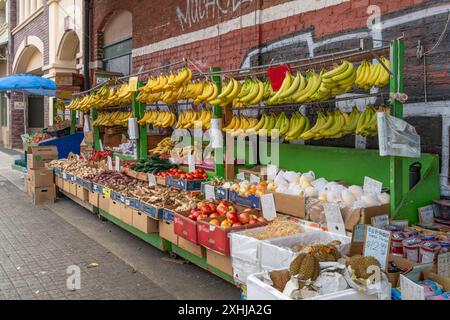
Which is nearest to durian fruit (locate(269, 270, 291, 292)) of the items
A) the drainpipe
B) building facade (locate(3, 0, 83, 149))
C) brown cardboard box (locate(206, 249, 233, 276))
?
brown cardboard box (locate(206, 249, 233, 276))

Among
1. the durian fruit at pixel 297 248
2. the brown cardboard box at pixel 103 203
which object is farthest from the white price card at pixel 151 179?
the durian fruit at pixel 297 248

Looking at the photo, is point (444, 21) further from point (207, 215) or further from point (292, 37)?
point (207, 215)

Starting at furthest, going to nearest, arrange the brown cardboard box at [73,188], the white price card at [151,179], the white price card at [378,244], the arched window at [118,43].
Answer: the arched window at [118,43], the brown cardboard box at [73,188], the white price card at [151,179], the white price card at [378,244]

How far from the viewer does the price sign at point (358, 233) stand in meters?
3.86

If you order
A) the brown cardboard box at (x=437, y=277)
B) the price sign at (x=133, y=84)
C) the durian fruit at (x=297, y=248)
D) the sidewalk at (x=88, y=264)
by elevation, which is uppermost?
the price sign at (x=133, y=84)

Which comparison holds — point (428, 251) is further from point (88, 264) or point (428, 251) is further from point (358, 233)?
point (88, 264)

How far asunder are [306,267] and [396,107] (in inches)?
79.6

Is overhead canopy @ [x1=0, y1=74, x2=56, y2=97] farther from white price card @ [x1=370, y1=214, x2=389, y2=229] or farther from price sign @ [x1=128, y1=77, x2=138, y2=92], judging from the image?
white price card @ [x1=370, y1=214, x2=389, y2=229]

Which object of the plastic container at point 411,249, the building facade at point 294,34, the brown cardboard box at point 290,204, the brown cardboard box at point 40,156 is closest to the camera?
the plastic container at point 411,249

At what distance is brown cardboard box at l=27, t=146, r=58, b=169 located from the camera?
10603 millimetres

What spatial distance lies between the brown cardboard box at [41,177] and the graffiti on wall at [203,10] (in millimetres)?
4512

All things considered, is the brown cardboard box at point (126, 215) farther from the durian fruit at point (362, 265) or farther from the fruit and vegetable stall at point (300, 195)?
the durian fruit at point (362, 265)

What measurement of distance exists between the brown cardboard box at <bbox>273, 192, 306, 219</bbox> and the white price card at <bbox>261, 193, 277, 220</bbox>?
1.8 inches
